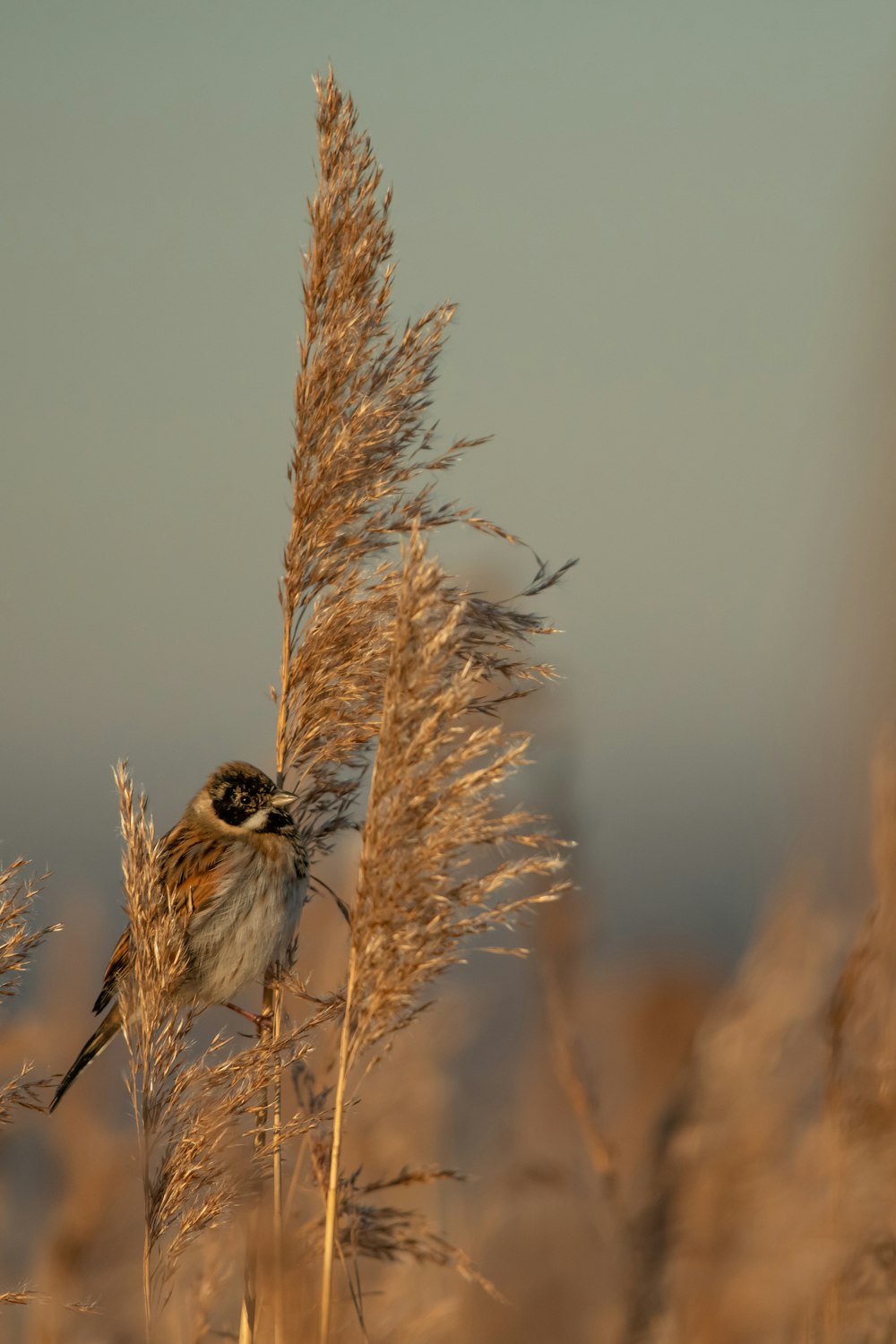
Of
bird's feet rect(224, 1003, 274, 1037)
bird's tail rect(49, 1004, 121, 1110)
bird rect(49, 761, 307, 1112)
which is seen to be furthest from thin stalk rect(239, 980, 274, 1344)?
bird's tail rect(49, 1004, 121, 1110)

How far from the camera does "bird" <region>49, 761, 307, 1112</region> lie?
→ 361 centimetres

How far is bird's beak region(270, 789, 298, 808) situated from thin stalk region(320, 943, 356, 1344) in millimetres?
676

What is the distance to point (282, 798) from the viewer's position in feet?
10.1

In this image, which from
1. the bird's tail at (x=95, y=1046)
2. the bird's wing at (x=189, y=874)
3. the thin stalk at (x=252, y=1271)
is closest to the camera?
the thin stalk at (x=252, y=1271)

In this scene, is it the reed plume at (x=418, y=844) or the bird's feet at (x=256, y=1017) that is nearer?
the reed plume at (x=418, y=844)

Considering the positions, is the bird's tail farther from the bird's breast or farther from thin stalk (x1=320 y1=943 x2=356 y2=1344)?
thin stalk (x1=320 y1=943 x2=356 y2=1344)

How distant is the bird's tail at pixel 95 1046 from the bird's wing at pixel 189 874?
6cm

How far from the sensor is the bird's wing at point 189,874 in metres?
3.66

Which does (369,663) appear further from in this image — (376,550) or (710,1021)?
(710,1021)

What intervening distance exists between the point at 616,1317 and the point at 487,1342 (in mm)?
1292

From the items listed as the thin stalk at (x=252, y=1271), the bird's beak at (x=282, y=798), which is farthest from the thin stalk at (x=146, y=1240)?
the bird's beak at (x=282, y=798)

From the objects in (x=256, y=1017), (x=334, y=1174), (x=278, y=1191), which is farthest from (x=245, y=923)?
(x=334, y=1174)

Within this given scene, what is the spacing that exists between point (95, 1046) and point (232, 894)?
21.2 inches

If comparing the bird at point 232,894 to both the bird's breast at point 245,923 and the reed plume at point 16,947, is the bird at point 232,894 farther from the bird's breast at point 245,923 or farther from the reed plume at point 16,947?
the reed plume at point 16,947
